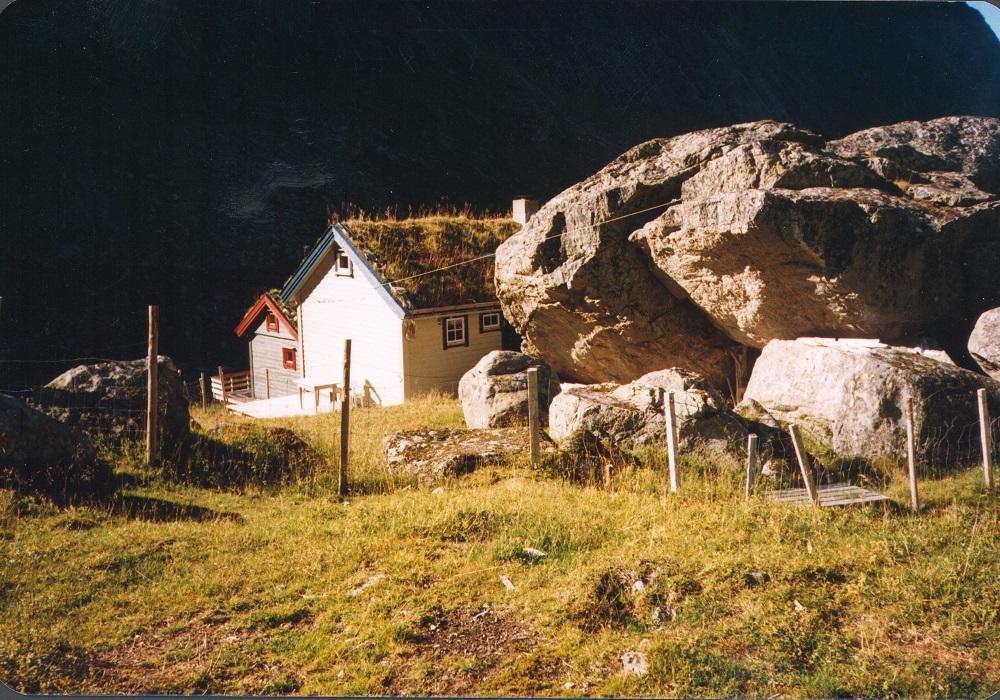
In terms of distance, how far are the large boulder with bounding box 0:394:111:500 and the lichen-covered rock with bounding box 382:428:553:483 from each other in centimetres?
425

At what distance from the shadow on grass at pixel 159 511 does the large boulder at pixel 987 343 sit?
1292 cm

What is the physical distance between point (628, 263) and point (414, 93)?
8.48m

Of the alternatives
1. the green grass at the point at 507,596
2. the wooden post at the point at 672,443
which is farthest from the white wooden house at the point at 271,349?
the wooden post at the point at 672,443

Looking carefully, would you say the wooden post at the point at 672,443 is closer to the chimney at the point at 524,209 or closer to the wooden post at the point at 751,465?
the wooden post at the point at 751,465

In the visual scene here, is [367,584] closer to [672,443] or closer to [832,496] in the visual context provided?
[672,443]

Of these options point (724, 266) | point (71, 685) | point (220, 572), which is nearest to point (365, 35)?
point (724, 266)

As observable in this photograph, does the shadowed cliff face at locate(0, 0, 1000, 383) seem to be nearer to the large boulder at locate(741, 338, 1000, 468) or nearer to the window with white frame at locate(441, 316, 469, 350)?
the large boulder at locate(741, 338, 1000, 468)

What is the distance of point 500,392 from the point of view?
14.9 m

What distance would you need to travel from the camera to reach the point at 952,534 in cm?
930

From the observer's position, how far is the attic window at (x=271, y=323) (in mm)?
28109

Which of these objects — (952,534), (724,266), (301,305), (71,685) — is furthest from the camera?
(301,305)

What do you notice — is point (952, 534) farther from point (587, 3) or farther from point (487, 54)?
point (487, 54)

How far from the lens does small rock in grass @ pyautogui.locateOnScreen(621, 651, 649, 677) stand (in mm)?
6977

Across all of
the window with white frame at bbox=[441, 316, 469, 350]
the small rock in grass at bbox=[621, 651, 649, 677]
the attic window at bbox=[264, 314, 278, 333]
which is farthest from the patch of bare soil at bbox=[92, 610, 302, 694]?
the attic window at bbox=[264, 314, 278, 333]
